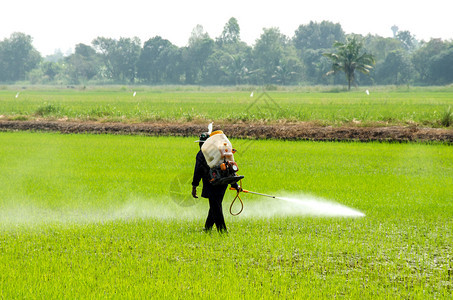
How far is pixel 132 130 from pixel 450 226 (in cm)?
1768

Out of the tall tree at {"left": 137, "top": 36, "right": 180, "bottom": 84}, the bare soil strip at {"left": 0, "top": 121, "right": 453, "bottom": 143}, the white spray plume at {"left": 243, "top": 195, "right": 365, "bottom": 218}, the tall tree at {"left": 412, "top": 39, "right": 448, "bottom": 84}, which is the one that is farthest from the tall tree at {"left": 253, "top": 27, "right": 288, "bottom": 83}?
the white spray plume at {"left": 243, "top": 195, "right": 365, "bottom": 218}

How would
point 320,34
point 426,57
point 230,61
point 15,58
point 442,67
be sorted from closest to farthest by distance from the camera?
1. point 442,67
2. point 426,57
3. point 230,61
4. point 15,58
5. point 320,34

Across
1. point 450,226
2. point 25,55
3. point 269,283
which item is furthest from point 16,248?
point 25,55

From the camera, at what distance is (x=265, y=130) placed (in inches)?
853

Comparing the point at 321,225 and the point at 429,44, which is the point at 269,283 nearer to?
the point at 321,225

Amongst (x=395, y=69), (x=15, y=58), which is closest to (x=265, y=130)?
(x=395, y=69)

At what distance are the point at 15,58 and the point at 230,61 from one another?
4860 cm

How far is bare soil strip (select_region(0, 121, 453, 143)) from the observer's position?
64.7 ft

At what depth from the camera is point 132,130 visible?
77.9 ft

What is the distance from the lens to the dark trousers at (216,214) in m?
7.23

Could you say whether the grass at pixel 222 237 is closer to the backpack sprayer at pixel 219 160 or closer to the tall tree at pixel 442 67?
the backpack sprayer at pixel 219 160

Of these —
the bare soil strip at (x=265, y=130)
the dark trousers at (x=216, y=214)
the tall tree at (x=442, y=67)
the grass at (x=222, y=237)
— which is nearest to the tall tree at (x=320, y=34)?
the tall tree at (x=442, y=67)

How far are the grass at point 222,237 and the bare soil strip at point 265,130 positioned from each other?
5.86 meters

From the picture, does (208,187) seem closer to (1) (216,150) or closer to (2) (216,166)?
(2) (216,166)
